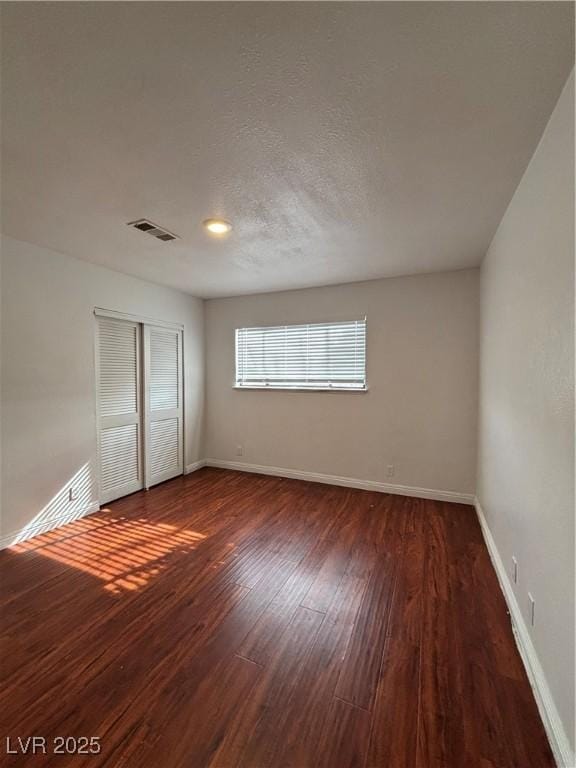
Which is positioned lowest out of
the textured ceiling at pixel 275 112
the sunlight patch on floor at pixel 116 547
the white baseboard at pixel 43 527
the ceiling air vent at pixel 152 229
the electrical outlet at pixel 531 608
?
the sunlight patch on floor at pixel 116 547

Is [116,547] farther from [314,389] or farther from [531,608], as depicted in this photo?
[531,608]

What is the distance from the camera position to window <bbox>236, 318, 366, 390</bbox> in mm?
3906

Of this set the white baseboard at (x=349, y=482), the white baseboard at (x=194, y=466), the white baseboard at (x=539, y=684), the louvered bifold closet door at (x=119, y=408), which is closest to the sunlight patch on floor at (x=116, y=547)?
the louvered bifold closet door at (x=119, y=408)

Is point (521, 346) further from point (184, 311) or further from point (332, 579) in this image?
point (184, 311)

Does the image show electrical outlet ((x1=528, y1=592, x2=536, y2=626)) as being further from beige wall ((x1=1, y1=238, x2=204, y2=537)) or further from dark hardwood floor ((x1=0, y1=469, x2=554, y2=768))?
beige wall ((x1=1, y1=238, x2=204, y2=537))

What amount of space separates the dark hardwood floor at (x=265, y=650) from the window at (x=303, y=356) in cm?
183

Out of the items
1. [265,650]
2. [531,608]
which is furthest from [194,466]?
[531,608]

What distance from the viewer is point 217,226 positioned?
2328mm

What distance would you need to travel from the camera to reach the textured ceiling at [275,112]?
0.98 meters

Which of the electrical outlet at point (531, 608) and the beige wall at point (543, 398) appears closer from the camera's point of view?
the beige wall at point (543, 398)

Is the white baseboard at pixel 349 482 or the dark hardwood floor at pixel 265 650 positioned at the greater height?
the white baseboard at pixel 349 482

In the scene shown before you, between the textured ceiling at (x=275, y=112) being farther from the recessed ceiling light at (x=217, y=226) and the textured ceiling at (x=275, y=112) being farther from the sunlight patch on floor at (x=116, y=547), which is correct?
the sunlight patch on floor at (x=116, y=547)

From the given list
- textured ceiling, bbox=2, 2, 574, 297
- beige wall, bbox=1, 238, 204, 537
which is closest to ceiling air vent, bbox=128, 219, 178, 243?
textured ceiling, bbox=2, 2, 574, 297

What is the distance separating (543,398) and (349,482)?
2820 millimetres
